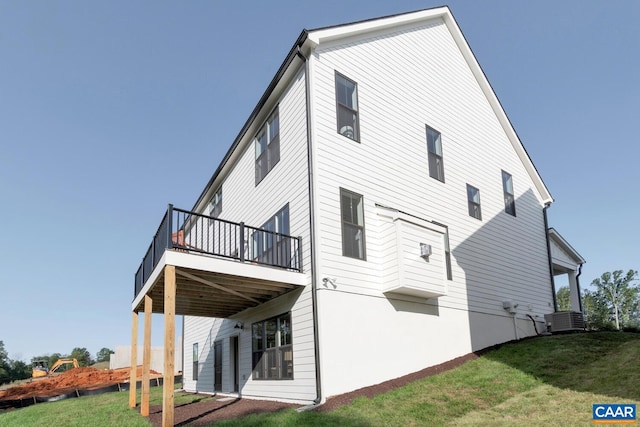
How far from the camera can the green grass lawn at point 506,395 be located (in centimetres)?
696

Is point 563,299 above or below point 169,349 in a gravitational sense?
above

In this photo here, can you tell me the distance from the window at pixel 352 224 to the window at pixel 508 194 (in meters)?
7.10

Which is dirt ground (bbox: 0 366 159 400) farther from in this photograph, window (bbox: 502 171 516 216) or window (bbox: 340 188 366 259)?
window (bbox: 502 171 516 216)

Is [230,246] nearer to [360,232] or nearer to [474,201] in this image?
[360,232]

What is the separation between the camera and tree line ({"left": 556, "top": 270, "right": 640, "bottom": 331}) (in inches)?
1877

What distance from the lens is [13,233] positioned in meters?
25.8

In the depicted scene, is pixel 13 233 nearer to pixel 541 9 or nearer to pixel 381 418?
pixel 381 418

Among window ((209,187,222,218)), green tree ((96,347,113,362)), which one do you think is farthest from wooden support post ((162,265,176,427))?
green tree ((96,347,113,362))

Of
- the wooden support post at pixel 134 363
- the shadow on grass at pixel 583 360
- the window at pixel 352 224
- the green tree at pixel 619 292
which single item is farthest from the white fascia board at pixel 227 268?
the green tree at pixel 619 292

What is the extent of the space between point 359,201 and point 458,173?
15.0 feet

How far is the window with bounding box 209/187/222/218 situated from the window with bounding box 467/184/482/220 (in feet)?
28.2

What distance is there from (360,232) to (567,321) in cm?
835

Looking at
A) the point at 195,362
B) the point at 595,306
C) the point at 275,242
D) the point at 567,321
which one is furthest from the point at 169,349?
the point at 595,306

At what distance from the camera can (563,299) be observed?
50188 millimetres
